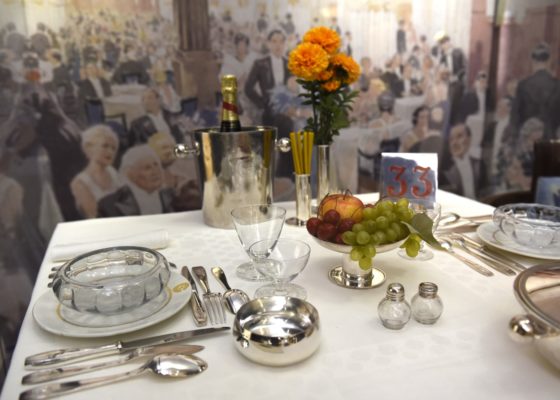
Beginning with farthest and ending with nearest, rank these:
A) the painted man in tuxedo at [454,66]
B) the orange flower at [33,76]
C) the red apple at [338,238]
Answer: the painted man in tuxedo at [454,66] → the orange flower at [33,76] → the red apple at [338,238]

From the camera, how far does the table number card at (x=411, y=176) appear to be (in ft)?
2.80

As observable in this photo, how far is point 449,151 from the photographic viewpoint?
73.7 inches

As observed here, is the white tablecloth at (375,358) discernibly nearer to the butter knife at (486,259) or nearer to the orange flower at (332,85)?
the butter knife at (486,259)

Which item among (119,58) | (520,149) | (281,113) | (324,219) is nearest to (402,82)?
(281,113)

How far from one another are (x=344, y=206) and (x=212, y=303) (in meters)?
0.23

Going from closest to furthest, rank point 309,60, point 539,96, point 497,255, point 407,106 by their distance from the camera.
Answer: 1. point 497,255
2. point 309,60
3. point 407,106
4. point 539,96

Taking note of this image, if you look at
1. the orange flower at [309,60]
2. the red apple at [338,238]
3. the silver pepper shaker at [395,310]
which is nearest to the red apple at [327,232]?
the red apple at [338,238]

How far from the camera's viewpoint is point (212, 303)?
57 cm

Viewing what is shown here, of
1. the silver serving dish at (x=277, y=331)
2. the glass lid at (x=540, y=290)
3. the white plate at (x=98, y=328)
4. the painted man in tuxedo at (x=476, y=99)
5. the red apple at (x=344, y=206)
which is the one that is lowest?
the white plate at (x=98, y=328)

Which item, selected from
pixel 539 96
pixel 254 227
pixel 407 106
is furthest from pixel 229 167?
pixel 539 96

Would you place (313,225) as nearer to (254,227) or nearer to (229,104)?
(254,227)

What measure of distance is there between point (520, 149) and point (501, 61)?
1.32ft

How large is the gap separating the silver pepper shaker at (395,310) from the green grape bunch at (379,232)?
77 millimetres

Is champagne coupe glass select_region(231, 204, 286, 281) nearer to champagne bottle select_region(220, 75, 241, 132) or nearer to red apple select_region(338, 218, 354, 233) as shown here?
red apple select_region(338, 218, 354, 233)
